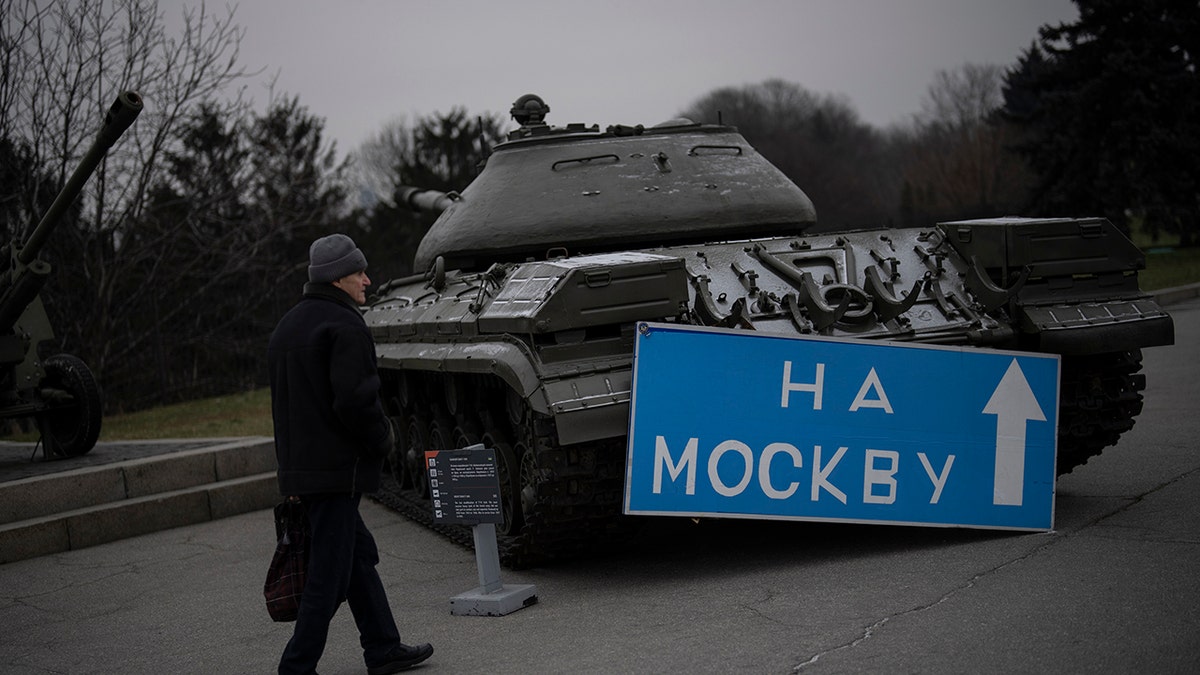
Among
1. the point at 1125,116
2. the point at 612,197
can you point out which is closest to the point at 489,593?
the point at 612,197

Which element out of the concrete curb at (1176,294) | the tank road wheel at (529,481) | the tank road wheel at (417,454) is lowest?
the concrete curb at (1176,294)

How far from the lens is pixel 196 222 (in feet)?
66.9

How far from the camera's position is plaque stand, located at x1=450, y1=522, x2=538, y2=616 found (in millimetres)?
6312

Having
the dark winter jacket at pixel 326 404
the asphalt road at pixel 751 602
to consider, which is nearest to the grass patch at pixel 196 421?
the asphalt road at pixel 751 602

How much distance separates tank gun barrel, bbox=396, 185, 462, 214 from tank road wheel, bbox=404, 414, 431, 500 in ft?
6.49

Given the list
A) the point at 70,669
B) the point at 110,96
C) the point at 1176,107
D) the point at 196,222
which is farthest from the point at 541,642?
the point at 1176,107

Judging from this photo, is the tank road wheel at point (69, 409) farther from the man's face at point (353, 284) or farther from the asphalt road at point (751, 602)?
the man's face at point (353, 284)

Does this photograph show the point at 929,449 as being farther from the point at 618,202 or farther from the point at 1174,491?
the point at 618,202

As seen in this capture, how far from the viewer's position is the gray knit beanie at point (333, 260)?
530cm

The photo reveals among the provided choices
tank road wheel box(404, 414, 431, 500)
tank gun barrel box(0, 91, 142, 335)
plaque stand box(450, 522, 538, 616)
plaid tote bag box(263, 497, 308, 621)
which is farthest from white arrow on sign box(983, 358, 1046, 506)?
→ tank gun barrel box(0, 91, 142, 335)

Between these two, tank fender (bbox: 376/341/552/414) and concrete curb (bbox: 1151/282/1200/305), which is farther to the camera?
concrete curb (bbox: 1151/282/1200/305)

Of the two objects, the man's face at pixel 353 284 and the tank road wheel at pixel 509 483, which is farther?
the tank road wheel at pixel 509 483

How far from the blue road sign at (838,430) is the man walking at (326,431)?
1.58 meters

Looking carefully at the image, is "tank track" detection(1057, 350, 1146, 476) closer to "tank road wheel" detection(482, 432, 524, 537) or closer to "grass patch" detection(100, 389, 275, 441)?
"tank road wheel" detection(482, 432, 524, 537)
